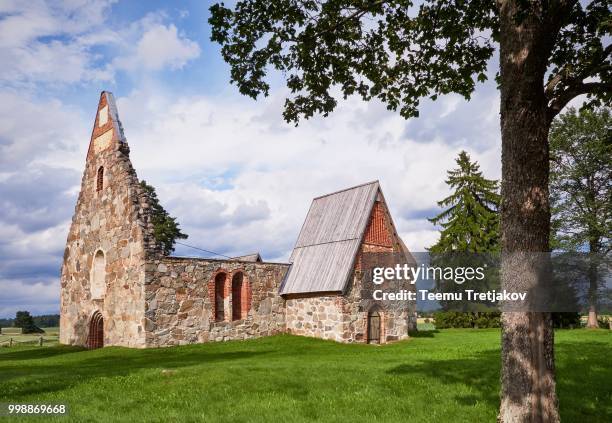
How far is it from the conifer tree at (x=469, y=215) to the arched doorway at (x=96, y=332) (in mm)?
24210

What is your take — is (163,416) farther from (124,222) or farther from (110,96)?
(110,96)

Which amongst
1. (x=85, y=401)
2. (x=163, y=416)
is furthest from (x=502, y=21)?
(x=85, y=401)

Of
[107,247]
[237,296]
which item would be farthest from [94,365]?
[237,296]

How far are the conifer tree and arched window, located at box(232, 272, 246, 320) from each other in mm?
19541

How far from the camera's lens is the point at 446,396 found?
422 inches

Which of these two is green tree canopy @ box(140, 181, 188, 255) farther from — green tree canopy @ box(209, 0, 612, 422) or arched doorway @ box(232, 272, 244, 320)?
green tree canopy @ box(209, 0, 612, 422)

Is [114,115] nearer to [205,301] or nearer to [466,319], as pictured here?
[205,301]

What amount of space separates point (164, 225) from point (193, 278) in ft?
69.8

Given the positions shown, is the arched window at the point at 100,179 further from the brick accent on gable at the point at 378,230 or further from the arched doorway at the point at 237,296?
the brick accent on gable at the point at 378,230

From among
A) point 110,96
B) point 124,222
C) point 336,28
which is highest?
point 110,96

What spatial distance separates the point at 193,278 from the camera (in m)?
23.0

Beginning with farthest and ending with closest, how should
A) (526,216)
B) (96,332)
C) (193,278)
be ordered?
(96,332) < (193,278) < (526,216)

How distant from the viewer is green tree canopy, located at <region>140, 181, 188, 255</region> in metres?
42.8

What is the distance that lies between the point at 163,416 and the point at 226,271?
14.9 metres
